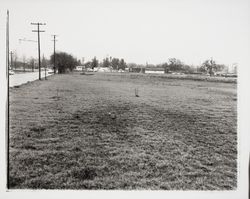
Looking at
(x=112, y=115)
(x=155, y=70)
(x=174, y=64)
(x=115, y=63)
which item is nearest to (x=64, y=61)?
(x=115, y=63)

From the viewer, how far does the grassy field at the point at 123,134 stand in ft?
9.55

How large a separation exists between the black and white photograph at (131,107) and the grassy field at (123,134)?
1 centimetres

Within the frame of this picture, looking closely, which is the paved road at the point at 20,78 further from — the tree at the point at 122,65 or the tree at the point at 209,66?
the tree at the point at 209,66

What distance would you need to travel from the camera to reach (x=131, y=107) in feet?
12.1

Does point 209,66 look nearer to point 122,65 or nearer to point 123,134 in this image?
point 122,65

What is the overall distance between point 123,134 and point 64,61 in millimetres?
1256

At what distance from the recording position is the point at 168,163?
3049mm

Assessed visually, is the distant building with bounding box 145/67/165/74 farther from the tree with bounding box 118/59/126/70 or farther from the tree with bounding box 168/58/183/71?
the tree with bounding box 118/59/126/70

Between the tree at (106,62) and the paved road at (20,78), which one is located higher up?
the tree at (106,62)

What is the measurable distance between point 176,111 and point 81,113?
126 cm

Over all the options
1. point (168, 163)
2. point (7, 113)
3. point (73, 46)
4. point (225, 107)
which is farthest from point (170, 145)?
point (7, 113)

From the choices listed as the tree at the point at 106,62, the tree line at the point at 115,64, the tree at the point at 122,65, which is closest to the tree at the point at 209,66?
the tree line at the point at 115,64

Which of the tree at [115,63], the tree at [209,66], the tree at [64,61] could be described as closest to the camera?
the tree at [209,66]

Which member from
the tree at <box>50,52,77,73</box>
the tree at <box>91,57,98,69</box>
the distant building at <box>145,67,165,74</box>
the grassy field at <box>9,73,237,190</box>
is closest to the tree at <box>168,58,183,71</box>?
the distant building at <box>145,67,165,74</box>
